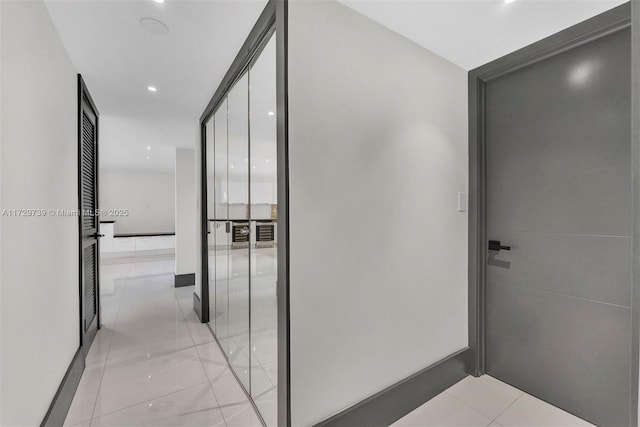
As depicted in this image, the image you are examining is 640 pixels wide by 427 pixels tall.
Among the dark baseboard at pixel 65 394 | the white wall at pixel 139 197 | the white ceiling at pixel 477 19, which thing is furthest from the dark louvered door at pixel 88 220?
the white wall at pixel 139 197

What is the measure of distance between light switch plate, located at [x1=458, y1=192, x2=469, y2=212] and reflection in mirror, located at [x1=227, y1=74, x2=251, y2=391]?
1.62 metres

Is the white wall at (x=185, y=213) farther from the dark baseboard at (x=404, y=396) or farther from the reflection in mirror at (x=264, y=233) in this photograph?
the dark baseboard at (x=404, y=396)

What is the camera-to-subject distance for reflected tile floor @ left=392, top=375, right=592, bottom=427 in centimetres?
181

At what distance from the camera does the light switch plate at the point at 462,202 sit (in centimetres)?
225

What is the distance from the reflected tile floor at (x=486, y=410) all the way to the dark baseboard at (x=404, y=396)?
0.05 meters

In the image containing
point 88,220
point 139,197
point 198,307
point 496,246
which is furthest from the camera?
point 139,197

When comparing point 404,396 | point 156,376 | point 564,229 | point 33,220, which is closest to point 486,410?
point 404,396

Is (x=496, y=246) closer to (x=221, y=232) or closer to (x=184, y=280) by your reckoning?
(x=221, y=232)

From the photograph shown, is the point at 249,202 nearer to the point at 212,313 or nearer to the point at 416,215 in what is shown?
the point at 416,215

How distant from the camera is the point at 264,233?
1.85m

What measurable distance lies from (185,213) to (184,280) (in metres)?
1.16

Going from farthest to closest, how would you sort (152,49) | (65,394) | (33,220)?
(152,49) → (65,394) → (33,220)

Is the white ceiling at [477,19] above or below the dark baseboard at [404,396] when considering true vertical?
above

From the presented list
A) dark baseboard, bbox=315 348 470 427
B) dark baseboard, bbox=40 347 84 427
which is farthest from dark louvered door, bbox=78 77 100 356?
dark baseboard, bbox=315 348 470 427
